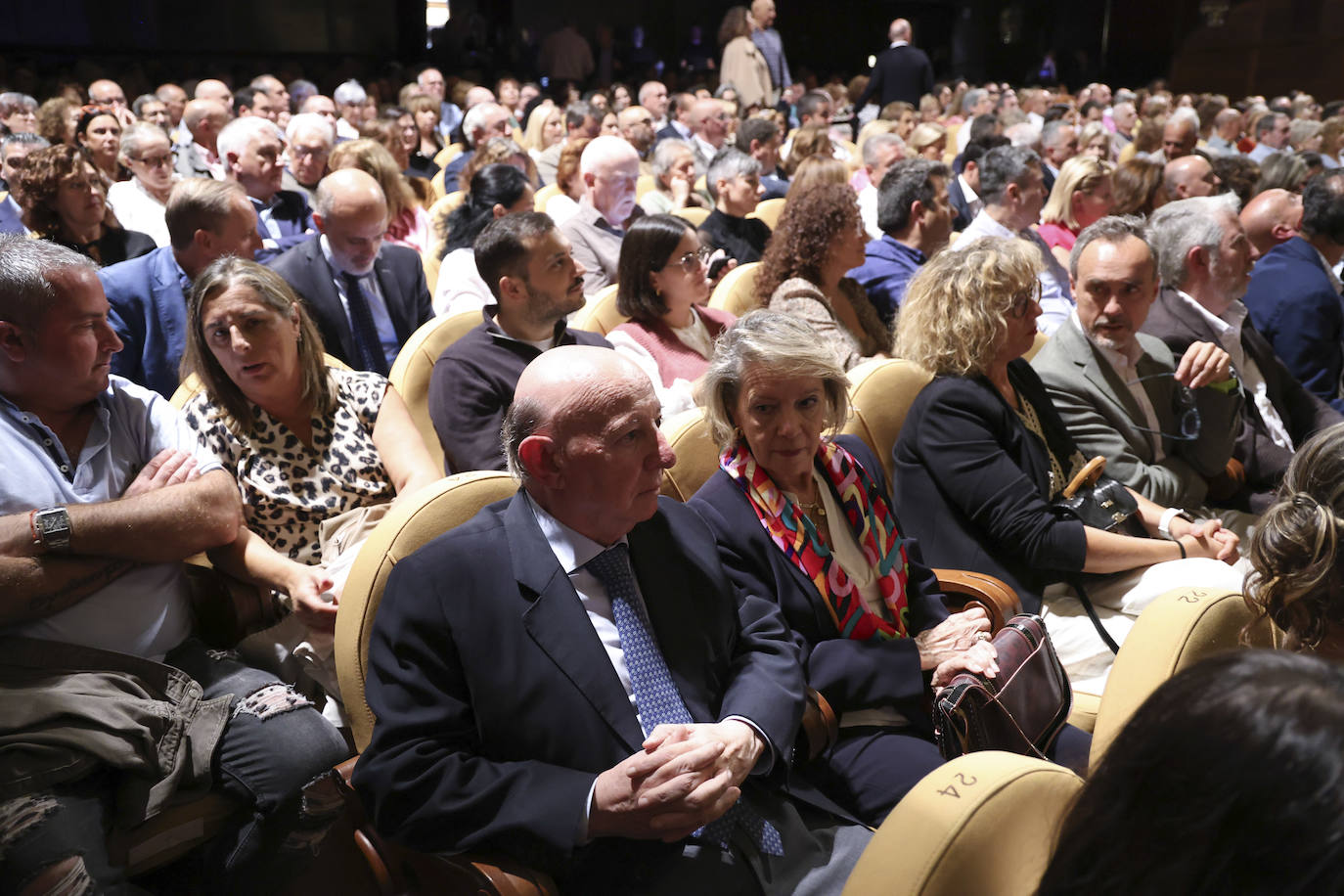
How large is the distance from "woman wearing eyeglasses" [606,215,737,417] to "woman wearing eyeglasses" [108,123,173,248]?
2634mm

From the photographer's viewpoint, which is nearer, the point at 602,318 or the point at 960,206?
the point at 602,318

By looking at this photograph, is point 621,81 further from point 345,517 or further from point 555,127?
point 345,517

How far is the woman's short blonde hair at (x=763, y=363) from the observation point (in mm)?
2057

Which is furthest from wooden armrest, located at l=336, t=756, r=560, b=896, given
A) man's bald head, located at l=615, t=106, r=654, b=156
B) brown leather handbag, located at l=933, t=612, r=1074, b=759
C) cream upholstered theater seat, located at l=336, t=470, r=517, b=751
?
man's bald head, located at l=615, t=106, r=654, b=156

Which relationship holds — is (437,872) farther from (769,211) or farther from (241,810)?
(769,211)

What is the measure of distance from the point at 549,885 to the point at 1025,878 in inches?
25.6

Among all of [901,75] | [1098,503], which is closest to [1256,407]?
[1098,503]

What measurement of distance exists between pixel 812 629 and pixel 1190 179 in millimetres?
4903

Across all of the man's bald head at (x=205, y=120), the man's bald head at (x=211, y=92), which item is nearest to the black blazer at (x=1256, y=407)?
the man's bald head at (x=205, y=120)

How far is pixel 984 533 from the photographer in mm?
2459

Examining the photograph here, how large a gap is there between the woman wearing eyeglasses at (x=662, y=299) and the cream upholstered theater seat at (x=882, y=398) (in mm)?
697

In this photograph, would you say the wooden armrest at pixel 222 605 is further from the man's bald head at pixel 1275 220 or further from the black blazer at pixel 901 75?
the black blazer at pixel 901 75

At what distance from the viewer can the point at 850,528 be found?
209 cm

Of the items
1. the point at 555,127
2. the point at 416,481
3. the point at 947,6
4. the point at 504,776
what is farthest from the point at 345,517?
the point at 947,6
